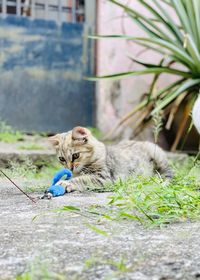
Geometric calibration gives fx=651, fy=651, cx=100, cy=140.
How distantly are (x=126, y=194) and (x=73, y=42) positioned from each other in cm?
425

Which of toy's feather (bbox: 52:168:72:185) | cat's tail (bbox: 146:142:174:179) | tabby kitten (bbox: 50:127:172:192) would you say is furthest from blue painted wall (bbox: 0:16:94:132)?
toy's feather (bbox: 52:168:72:185)

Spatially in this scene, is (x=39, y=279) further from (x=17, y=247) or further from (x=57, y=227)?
(x=57, y=227)

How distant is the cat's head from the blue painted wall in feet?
9.22

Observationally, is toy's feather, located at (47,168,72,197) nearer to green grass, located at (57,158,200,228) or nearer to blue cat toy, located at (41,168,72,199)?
blue cat toy, located at (41,168,72,199)

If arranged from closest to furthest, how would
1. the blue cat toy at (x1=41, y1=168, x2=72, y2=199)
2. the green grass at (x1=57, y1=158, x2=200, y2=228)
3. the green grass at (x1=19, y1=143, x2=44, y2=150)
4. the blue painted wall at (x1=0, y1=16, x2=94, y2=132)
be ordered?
the green grass at (x1=57, y1=158, x2=200, y2=228), the blue cat toy at (x1=41, y1=168, x2=72, y2=199), the green grass at (x1=19, y1=143, x2=44, y2=150), the blue painted wall at (x1=0, y1=16, x2=94, y2=132)

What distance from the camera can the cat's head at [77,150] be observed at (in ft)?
12.1

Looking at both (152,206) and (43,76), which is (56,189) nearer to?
(152,206)

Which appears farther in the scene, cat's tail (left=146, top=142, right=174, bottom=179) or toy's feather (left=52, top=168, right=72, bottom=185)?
cat's tail (left=146, top=142, right=174, bottom=179)

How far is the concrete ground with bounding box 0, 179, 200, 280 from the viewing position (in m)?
1.64

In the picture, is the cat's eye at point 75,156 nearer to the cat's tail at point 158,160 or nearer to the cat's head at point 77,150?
the cat's head at point 77,150

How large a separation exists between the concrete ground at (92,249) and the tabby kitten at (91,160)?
115cm

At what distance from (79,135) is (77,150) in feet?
0.28

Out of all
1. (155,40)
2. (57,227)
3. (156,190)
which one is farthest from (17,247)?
(155,40)

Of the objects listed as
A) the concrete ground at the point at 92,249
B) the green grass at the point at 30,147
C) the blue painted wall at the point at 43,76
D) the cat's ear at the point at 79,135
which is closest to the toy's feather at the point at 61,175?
the cat's ear at the point at 79,135
